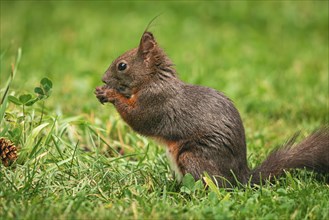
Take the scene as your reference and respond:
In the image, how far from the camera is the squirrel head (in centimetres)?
450

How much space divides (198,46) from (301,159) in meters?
4.89

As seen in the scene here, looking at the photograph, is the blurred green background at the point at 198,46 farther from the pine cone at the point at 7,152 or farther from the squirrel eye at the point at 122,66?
the pine cone at the point at 7,152

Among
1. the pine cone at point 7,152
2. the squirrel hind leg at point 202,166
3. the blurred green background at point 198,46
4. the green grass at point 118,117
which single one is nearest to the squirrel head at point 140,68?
the green grass at point 118,117

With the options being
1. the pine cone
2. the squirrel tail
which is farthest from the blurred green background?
the squirrel tail

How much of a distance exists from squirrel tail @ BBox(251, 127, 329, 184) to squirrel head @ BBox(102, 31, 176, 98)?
86 cm

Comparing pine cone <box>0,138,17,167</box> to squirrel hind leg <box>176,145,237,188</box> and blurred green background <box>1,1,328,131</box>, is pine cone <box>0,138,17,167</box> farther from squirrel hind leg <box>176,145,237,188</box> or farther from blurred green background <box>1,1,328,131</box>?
blurred green background <box>1,1,328,131</box>

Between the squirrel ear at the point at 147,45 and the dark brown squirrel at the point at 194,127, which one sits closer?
the dark brown squirrel at the point at 194,127

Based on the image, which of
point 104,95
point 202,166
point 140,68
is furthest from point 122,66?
point 202,166

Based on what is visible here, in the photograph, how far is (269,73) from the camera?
25.7ft

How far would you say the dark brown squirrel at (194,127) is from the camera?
162 inches

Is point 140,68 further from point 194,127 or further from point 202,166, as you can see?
point 202,166

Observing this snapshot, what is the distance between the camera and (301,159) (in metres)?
4.18

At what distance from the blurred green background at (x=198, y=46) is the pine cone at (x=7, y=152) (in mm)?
1600

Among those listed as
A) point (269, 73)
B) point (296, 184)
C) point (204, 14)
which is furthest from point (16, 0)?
point (296, 184)
